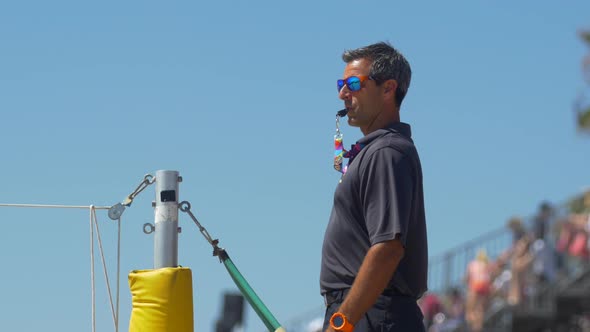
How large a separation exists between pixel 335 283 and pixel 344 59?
33.9 inches

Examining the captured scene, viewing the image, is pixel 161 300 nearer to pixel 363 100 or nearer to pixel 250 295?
pixel 250 295

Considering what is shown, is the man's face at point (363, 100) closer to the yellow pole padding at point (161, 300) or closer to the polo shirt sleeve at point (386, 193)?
the polo shirt sleeve at point (386, 193)

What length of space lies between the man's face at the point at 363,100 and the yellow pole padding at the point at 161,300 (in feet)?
3.23

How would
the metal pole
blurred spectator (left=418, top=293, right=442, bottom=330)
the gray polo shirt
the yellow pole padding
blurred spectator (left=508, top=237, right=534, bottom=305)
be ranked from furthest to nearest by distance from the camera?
blurred spectator (left=418, top=293, right=442, bottom=330) < blurred spectator (left=508, top=237, right=534, bottom=305) < the metal pole < the yellow pole padding < the gray polo shirt

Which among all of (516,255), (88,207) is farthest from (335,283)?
(516,255)

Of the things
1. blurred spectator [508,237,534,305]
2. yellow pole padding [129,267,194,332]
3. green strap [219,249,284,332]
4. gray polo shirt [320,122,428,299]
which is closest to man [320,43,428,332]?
gray polo shirt [320,122,428,299]

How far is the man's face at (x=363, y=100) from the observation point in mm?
4492

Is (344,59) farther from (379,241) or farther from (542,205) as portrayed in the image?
(542,205)

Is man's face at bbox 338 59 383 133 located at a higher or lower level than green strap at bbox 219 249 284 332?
higher

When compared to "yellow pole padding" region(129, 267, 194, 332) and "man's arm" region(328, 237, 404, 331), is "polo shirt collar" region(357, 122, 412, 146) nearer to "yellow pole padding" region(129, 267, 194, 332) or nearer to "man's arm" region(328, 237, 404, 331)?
"man's arm" region(328, 237, 404, 331)

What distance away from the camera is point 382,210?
13.6 feet

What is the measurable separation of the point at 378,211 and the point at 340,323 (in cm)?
38

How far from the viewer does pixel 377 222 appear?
415 cm

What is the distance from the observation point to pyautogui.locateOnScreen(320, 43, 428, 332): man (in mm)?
4094
